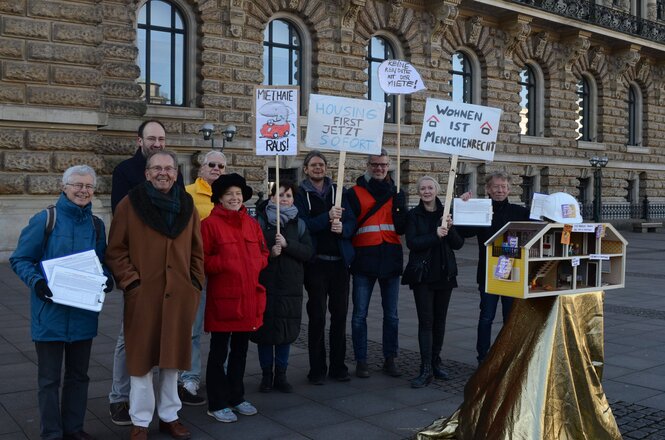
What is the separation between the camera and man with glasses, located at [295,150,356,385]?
5.84 metres

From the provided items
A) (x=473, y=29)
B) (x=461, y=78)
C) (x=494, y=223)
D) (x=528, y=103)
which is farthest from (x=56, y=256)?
(x=528, y=103)

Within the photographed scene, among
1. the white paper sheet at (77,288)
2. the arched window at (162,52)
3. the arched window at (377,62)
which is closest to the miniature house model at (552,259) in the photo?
the white paper sheet at (77,288)

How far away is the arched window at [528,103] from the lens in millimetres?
26438

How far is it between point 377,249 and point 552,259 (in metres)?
2.22

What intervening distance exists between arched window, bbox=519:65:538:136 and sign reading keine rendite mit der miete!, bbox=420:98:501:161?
21391mm

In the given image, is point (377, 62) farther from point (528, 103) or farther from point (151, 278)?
point (151, 278)

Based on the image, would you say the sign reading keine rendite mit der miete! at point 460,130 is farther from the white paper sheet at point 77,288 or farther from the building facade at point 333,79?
the white paper sheet at point 77,288

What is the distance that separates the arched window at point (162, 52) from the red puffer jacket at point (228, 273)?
13729 mm

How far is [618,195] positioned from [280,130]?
1071 inches

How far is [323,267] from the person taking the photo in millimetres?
5918

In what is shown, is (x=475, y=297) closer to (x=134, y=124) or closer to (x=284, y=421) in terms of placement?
(x=284, y=421)

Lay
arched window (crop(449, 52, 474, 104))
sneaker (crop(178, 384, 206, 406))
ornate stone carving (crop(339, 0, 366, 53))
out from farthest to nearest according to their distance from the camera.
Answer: arched window (crop(449, 52, 474, 104)) → ornate stone carving (crop(339, 0, 366, 53)) → sneaker (crop(178, 384, 206, 406))

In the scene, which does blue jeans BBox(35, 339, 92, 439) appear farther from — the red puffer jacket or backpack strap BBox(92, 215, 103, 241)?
the red puffer jacket

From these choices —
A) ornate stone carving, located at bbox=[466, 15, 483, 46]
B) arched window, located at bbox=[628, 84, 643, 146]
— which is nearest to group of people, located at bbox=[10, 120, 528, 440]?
ornate stone carving, located at bbox=[466, 15, 483, 46]
